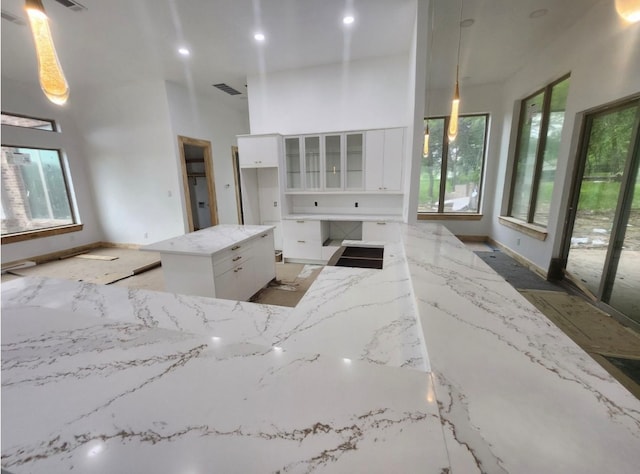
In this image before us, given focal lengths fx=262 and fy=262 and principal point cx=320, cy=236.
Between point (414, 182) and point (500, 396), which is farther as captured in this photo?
point (414, 182)

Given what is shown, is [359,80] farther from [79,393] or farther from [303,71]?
[79,393]

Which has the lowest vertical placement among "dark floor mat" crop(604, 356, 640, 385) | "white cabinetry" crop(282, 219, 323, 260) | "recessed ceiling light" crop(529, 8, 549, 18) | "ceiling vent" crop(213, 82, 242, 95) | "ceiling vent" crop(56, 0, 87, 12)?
"dark floor mat" crop(604, 356, 640, 385)

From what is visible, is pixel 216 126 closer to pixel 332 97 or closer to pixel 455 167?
pixel 332 97

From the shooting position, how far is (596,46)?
2668 millimetres

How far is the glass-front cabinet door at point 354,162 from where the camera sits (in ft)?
12.7

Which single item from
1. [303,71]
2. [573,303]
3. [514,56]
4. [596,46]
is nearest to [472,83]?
[514,56]

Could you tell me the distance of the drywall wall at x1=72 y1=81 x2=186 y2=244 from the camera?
4.55m

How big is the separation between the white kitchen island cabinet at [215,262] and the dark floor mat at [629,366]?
3.13m

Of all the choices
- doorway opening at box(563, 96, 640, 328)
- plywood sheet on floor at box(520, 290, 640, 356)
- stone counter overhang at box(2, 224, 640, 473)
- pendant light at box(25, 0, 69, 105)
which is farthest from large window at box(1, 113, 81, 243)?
doorway opening at box(563, 96, 640, 328)

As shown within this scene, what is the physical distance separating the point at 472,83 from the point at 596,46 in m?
2.15

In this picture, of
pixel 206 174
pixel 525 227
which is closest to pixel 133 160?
pixel 206 174

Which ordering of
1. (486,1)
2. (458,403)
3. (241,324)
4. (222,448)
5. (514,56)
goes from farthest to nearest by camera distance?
1. (514,56)
2. (486,1)
3. (241,324)
4. (458,403)
5. (222,448)

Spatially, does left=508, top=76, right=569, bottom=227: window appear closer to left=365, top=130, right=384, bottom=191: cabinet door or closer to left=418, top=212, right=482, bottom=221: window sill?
left=418, top=212, right=482, bottom=221: window sill

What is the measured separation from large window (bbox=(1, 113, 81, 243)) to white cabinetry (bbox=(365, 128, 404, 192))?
18.6ft
